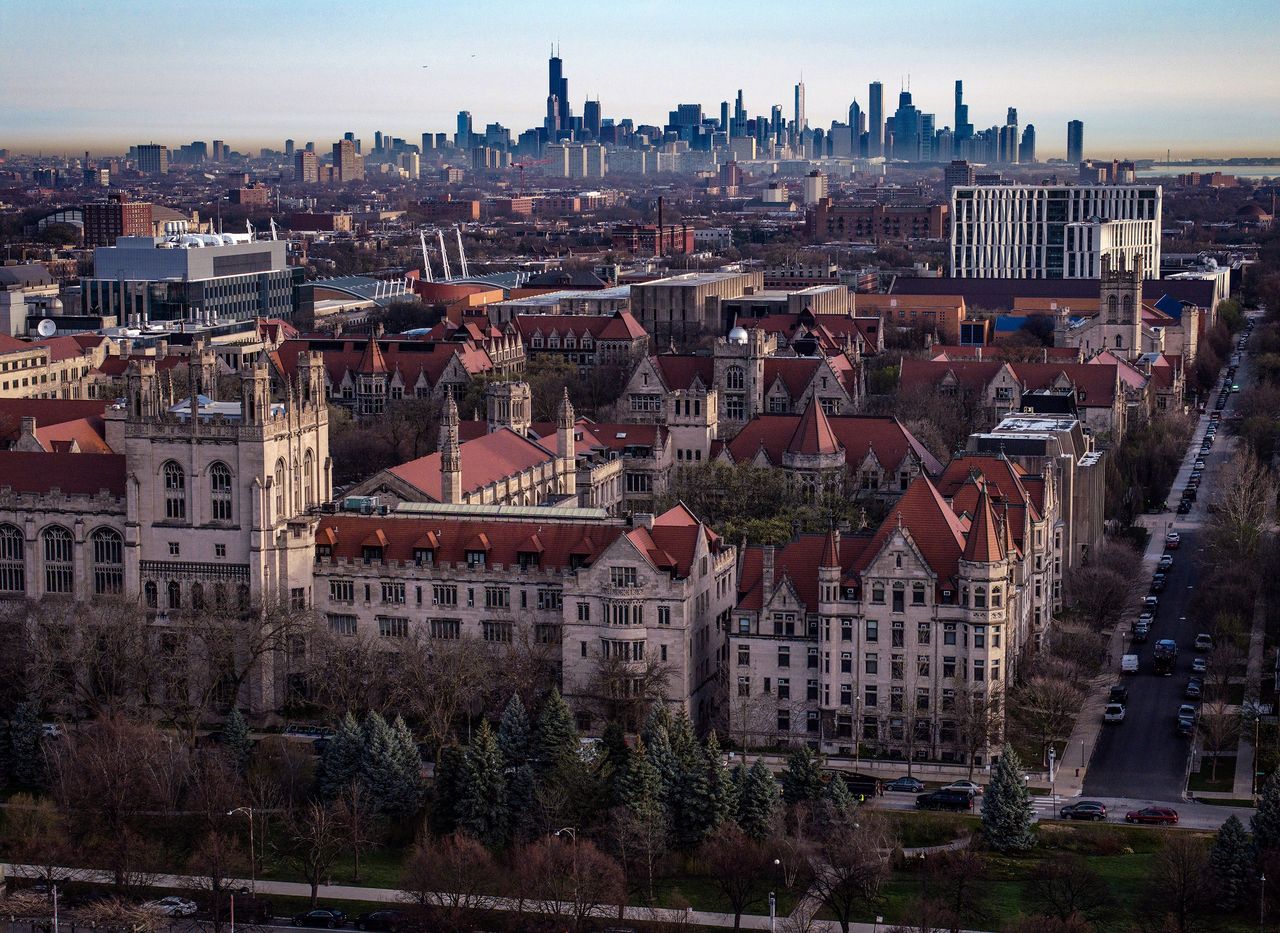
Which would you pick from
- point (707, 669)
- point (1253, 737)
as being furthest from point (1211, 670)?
point (707, 669)

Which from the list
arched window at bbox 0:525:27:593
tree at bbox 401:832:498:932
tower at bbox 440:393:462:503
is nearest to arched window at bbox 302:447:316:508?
tower at bbox 440:393:462:503

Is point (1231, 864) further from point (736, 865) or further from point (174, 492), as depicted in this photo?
point (174, 492)

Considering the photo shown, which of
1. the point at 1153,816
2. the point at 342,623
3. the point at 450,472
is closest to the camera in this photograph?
the point at 1153,816

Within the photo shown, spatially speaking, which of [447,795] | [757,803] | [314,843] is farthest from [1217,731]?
[314,843]

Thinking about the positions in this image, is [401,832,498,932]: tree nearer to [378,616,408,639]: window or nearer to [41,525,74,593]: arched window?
[378,616,408,639]: window

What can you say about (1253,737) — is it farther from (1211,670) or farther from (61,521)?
(61,521)

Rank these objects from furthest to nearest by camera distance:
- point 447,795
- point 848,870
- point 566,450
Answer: point 566,450, point 447,795, point 848,870

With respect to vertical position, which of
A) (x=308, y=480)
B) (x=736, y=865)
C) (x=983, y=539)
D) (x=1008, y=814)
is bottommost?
(x=736, y=865)
